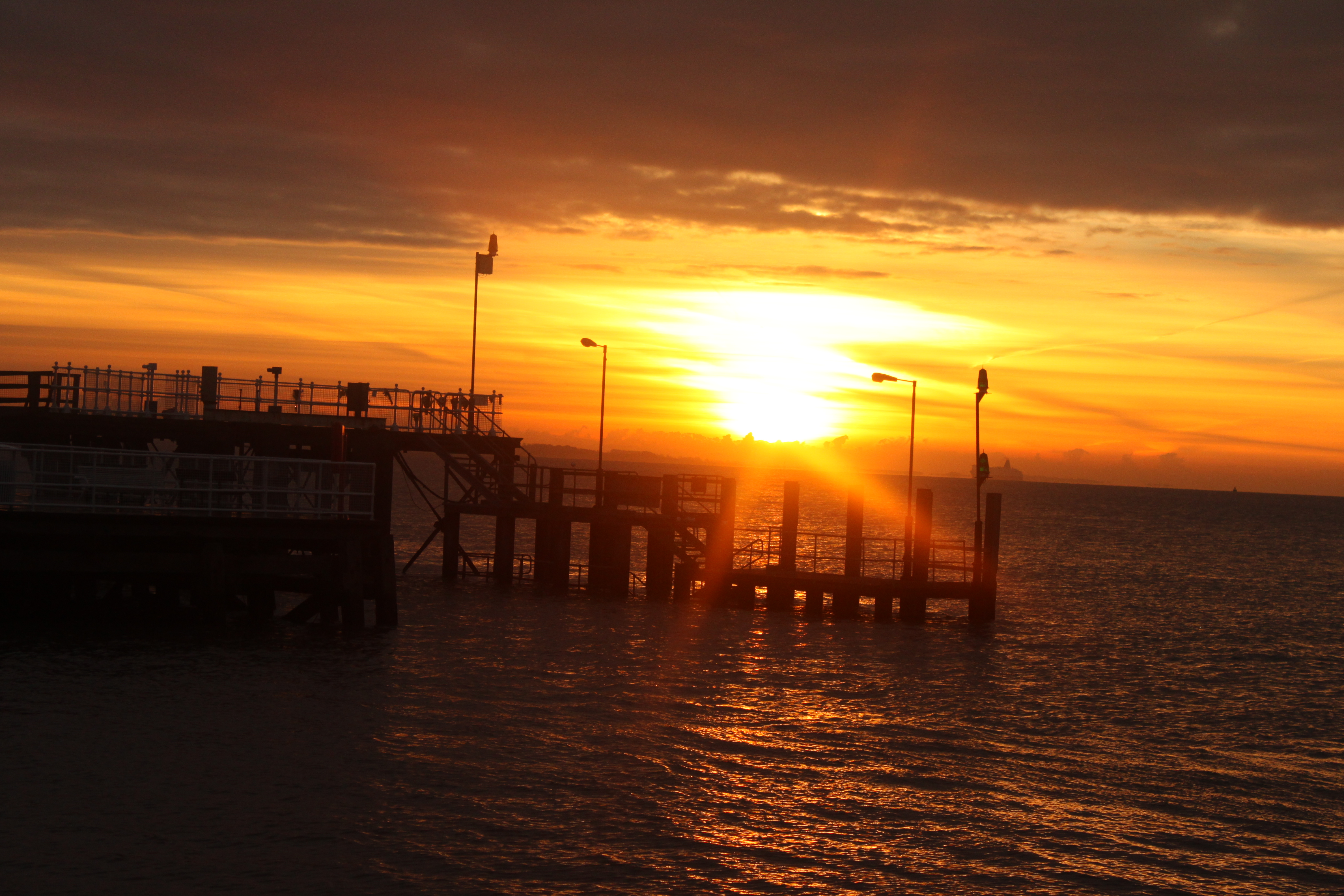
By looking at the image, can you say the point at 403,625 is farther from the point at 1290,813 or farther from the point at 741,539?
the point at 741,539

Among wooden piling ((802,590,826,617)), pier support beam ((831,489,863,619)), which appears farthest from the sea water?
wooden piling ((802,590,826,617))

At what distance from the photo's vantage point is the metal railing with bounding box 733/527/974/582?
138 feet

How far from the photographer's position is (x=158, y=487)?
1104 inches

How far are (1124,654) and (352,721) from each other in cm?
2606

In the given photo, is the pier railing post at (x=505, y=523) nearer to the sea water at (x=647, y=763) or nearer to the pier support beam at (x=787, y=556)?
the sea water at (x=647, y=763)

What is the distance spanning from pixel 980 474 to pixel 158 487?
24.0 metres

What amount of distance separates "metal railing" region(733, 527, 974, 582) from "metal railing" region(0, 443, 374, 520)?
53.6 ft

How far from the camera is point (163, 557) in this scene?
2748 centimetres

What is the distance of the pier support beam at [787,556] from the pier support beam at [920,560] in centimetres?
387

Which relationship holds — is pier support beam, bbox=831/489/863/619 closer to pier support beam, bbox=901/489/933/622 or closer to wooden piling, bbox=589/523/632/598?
pier support beam, bbox=901/489/933/622

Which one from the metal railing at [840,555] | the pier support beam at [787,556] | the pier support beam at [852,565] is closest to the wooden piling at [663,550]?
the metal railing at [840,555]

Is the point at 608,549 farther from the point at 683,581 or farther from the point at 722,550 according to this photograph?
the point at 722,550

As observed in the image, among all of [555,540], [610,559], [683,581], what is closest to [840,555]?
[610,559]

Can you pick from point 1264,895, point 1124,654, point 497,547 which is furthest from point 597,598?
point 1264,895
